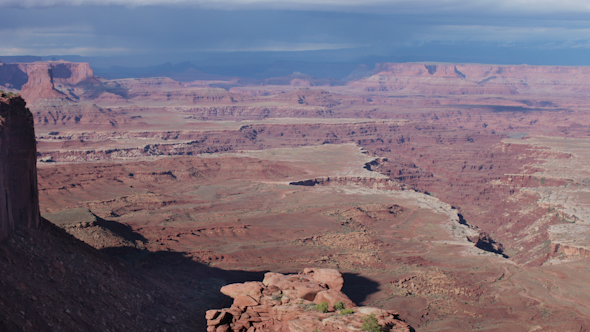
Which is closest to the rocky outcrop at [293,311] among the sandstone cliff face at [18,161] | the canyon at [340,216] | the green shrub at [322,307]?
the green shrub at [322,307]

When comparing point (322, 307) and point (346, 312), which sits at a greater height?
point (346, 312)

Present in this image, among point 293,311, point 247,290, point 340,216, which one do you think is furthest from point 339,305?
point 340,216

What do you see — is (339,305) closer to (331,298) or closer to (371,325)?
(331,298)

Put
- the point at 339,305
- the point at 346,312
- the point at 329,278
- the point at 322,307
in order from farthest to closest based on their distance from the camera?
the point at 329,278, the point at 339,305, the point at 322,307, the point at 346,312

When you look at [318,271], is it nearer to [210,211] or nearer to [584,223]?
[210,211]

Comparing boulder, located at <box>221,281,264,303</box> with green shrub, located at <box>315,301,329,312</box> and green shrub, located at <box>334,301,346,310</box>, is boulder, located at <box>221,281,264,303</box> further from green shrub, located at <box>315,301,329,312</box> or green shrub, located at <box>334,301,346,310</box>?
green shrub, located at <box>334,301,346,310</box>

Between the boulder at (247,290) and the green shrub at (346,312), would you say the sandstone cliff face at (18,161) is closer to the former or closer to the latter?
the boulder at (247,290)

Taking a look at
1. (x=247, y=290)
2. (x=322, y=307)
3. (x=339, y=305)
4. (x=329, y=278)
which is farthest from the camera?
(x=329, y=278)
